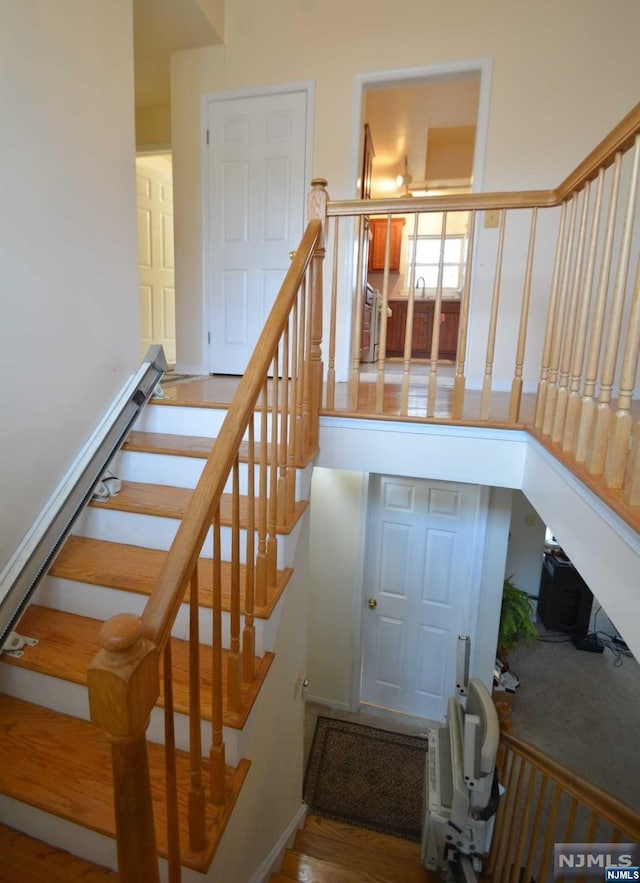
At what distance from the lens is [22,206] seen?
5.96ft

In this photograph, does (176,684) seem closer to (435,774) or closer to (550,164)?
(435,774)

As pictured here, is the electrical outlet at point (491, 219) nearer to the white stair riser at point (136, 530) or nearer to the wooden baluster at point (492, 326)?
the wooden baluster at point (492, 326)

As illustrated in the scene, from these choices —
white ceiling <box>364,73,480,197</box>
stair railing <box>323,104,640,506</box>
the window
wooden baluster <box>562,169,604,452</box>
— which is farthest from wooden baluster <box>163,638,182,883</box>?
the window

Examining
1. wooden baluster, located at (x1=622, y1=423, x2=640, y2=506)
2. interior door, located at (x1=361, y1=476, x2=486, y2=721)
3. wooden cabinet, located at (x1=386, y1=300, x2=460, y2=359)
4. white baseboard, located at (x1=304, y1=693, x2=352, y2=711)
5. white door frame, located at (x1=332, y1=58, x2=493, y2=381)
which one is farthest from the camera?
wooden cabinet, located at (x1=386, y1=300, x2=460, y2=359)

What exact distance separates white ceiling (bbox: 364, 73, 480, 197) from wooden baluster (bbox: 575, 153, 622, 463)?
105 inches

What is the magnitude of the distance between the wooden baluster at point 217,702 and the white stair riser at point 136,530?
0.58 meters

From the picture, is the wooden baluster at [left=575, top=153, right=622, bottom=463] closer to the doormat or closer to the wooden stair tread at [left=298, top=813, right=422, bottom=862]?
the wooden stair tread at [left=298, top=813, right=422, bottom=862]

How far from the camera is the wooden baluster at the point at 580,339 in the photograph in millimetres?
1334

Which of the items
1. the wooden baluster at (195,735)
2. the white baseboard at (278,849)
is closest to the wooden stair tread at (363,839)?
the white baseboard at (278,849)

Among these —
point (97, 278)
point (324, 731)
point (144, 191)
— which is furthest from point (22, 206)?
point (324, 731)

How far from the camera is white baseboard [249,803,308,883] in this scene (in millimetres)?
1849

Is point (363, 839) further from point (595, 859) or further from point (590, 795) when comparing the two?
point (590, 795)

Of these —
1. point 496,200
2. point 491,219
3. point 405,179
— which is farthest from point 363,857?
point 405,179

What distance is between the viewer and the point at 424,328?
6.93 meters
